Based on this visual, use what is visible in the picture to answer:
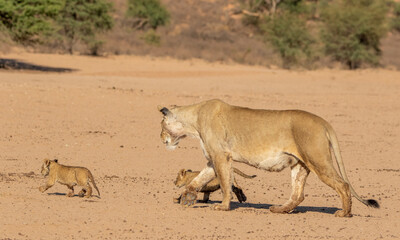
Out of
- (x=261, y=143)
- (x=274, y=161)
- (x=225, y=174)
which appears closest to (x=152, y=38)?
(x=225, y=174)

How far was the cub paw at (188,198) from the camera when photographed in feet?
32.6

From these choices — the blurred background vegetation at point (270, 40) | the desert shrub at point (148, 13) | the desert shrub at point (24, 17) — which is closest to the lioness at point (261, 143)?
the desert shrub at point (24, 17)

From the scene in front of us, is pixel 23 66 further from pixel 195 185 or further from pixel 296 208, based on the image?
pixel 195 185

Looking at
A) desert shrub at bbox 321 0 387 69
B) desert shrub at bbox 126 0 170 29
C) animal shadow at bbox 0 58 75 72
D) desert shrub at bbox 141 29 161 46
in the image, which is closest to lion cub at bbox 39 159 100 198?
animal shadow at bbox 0 58 75 72

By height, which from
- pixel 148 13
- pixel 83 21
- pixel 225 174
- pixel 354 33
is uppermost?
pixel 225 174

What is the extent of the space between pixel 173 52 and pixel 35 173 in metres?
38.2

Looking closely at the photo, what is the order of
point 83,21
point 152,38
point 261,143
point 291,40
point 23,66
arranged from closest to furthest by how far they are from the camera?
point 261,143
point 23,66
point 83,21
point 291,40
point 152,38

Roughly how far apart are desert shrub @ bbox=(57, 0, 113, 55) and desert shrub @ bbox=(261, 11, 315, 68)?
10309 millimetres

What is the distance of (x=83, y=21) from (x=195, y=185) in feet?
124

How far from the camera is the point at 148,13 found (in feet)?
212

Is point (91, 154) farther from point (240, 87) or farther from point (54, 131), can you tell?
point (240, 87)

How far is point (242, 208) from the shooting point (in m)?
10.3

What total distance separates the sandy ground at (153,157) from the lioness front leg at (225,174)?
161mm

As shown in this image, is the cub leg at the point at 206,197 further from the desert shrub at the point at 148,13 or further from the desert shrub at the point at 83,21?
the desert shrub at the point at 148,13
